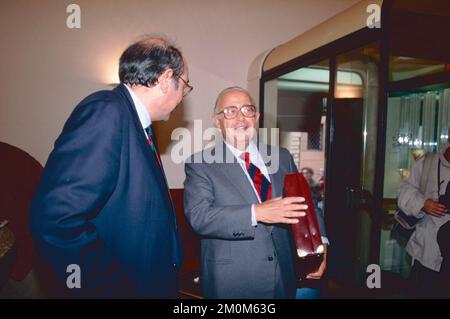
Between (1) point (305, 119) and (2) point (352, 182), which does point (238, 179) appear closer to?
(2) point (352, 182)

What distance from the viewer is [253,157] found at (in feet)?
5.98

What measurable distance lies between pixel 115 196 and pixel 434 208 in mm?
2665

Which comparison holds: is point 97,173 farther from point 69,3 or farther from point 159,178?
point 69,3

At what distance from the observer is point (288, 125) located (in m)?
6.65

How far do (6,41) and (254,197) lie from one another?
388 centimetres

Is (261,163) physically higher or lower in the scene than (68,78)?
lower

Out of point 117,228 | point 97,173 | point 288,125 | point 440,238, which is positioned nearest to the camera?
point 97,173

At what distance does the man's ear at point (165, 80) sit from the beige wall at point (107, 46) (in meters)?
2.48

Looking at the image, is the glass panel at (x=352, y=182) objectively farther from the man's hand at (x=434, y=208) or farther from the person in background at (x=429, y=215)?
the man's hand at (x=434, y=208)

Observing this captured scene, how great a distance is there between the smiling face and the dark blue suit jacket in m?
0.65

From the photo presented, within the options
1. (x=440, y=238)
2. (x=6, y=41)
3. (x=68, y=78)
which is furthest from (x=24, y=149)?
(x=440, y=238)

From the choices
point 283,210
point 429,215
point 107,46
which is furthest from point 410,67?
point 283,210

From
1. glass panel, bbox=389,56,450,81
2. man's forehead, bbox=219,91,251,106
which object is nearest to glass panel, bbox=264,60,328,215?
glass panel, bbox=389,56,450,81
